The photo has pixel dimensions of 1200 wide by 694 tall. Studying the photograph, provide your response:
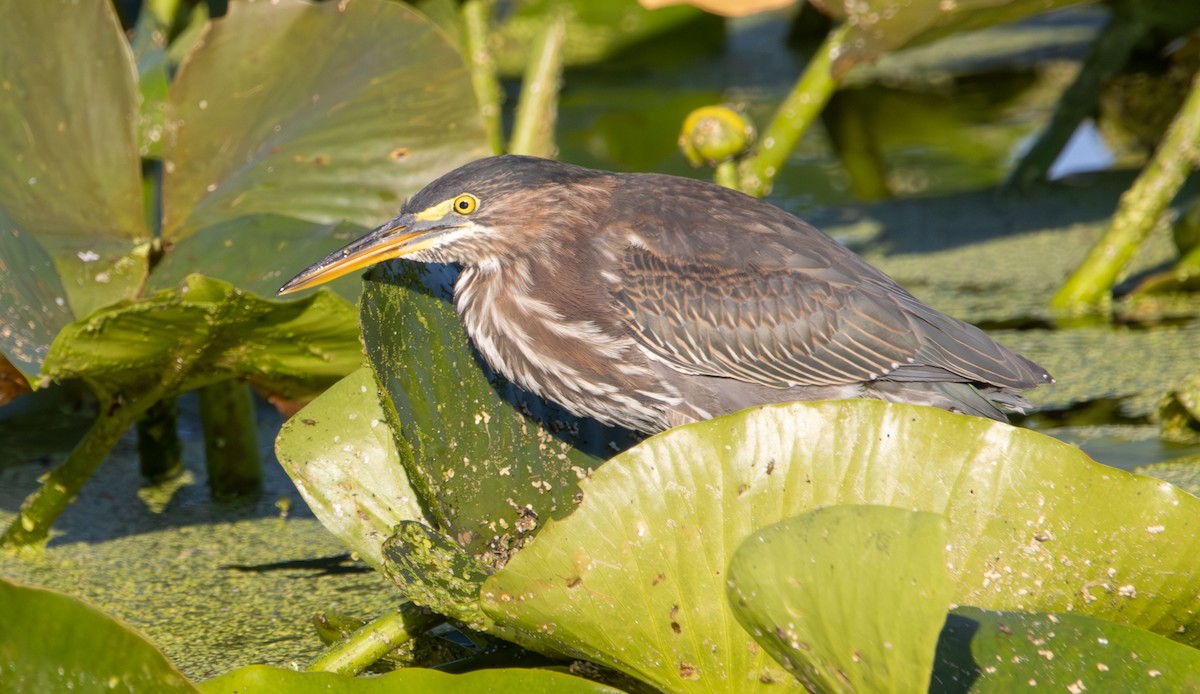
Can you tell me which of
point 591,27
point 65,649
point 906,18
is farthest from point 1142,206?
point 591,27

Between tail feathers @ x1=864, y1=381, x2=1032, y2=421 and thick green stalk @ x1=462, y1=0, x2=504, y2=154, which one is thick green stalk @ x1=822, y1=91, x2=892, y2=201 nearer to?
thick green stalk @ x1=462, y1=0, x2=504, y2=154

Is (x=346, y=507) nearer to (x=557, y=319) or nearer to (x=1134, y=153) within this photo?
(x=557, y=319)

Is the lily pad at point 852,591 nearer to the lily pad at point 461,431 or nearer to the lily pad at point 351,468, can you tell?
the lily pad at point 461,431

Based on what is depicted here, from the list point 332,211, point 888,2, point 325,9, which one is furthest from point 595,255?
point 888,2

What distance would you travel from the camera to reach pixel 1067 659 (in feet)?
4.81

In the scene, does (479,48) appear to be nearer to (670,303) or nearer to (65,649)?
(670,303)

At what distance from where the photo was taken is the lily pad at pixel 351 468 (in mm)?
2029

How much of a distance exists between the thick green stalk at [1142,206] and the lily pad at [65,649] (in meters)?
2.92

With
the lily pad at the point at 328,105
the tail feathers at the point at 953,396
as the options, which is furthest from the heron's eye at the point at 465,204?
the tail feathers at the point at 953,396

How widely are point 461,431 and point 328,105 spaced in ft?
3.27

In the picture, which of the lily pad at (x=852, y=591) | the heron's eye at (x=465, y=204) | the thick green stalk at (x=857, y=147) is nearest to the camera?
the lily pad at (x=852, y=591)

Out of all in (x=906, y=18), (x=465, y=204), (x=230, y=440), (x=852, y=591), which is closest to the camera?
(x=852, y=591)

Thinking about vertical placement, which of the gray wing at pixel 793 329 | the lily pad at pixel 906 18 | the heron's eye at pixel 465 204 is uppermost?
the lily pad at pixel 906 18

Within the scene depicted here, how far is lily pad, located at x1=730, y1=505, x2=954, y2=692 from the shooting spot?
1.26m
